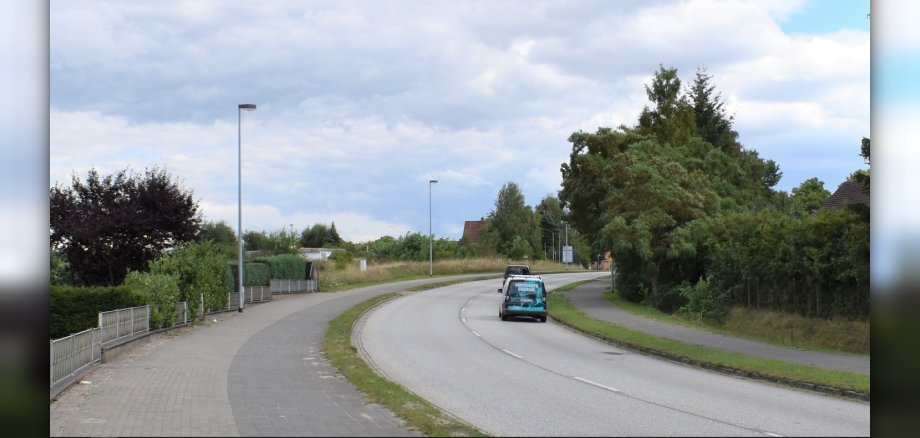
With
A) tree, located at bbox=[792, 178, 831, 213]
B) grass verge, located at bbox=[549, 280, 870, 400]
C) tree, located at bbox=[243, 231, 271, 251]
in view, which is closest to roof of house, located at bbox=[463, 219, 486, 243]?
tree, located at bbox=[792, 178, 831, 213]

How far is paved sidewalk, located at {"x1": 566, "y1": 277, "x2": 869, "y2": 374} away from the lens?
18688mm

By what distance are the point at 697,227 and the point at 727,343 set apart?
15154 mm

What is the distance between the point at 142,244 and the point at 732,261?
2332 centimetres

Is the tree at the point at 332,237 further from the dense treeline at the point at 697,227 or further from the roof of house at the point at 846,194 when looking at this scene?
the roof of house at the point at 846,194

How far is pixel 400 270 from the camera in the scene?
76.2 m

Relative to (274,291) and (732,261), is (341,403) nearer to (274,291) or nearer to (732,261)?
(732,261)

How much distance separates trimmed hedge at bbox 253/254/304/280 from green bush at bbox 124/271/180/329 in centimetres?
2085

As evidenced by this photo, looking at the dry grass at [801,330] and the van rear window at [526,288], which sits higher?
the van rear window at [526,288]

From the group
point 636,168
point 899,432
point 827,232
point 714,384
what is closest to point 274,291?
point 636,168

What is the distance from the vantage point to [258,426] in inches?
410

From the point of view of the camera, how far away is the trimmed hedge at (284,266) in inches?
1852

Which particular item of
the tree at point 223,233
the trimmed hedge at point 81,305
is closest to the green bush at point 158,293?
the trimmed hedge at point 81,305

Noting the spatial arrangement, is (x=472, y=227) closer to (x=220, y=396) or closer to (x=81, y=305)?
(x=81, y=305)

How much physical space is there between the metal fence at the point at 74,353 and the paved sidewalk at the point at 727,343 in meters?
14.7
